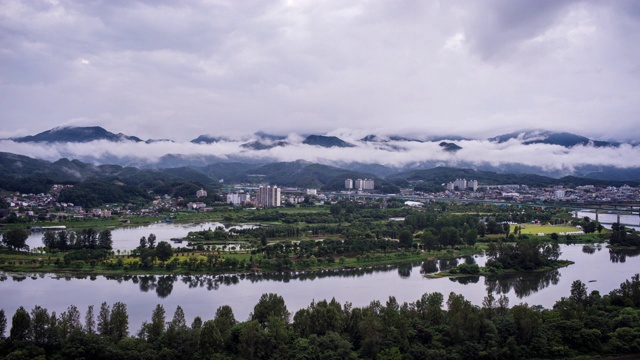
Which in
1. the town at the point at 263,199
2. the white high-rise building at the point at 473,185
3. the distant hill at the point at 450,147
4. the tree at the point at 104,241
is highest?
the distant hill at the point at 450,147

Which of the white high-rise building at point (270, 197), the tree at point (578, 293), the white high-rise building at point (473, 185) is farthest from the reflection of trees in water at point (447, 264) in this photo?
the white high-rise building at point (473, 185)

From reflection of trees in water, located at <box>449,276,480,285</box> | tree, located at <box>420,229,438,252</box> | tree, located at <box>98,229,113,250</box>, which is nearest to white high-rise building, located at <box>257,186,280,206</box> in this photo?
tree, located at <box>98,229,113,250</box>

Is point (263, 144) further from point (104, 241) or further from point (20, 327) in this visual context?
point (20, 327)

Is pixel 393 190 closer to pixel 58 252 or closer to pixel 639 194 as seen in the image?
pixel 639 194

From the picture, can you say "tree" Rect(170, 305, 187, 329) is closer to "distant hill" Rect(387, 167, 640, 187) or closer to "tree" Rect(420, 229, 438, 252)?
"tree" Rect(420, 229, 438, 252)

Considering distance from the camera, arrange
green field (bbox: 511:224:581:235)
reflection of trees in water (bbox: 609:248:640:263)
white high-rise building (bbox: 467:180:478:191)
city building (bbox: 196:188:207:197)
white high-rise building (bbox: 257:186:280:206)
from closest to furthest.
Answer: reflection of trees in water (bbox: 609:248:640:263), green field (bbox: 511:224:581:235), white high-rise building (bbox: 257:186:280:206), city building (bbox: 196:188:207:197), white high-rise building (bbox: 467:180:478:191)

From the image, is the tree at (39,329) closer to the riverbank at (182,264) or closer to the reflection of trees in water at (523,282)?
the riverbank at (182,264)

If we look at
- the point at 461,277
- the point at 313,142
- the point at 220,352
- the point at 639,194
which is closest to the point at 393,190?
the point at 639,194
